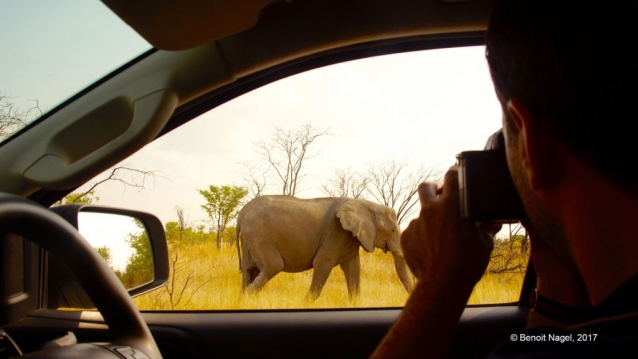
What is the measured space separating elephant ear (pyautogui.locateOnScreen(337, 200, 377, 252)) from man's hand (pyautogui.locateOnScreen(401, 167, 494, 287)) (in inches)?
101

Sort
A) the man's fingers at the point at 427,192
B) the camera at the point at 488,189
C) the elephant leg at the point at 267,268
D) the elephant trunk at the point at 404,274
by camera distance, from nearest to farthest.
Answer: the camera at the point at 488,189 → the man's fingers at the point at 427,192 → the elephant trunk at the point at 404,274 → the elephant leg at the point at 267,268

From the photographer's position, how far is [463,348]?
165 cm

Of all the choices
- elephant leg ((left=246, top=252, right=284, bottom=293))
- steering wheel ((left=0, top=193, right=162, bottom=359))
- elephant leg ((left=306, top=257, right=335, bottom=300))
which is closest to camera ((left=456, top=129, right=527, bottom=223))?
steering wheel ((left=0, top=193, right=162, bottom=359))

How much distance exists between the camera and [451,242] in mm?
773

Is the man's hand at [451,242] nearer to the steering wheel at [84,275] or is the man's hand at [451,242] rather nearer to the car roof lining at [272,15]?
the steering wheel at [84,275]

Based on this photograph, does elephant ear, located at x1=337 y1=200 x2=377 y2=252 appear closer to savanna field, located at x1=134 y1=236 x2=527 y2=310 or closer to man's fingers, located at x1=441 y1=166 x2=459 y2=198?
savanna field, located at x1=134 y1=236 x2=527 y2=310

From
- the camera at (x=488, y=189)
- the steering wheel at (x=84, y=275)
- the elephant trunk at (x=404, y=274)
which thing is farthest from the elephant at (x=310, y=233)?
the camera at (x=488, y=189)

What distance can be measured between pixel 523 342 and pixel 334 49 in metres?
1.18

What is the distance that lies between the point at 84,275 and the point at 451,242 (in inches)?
21.6

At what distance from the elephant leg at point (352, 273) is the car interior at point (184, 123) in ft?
1.08

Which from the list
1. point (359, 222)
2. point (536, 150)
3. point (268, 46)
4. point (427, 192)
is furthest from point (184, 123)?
point (359, 222)

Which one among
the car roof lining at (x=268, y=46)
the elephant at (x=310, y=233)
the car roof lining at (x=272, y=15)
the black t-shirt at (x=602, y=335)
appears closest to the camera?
the black t-shirt at (x=602, y=335)

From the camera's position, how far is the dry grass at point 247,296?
1850 mm

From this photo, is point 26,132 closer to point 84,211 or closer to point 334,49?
point 84,211
